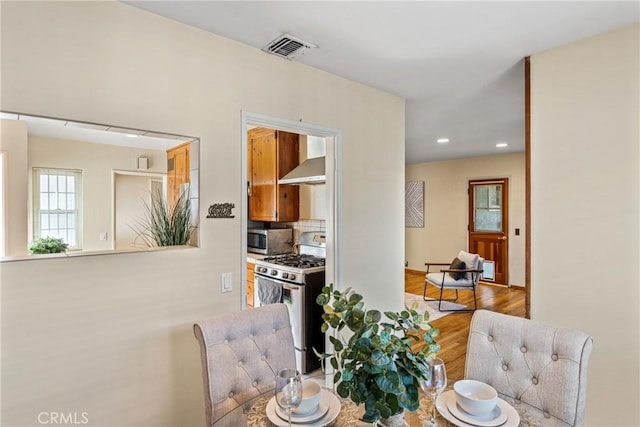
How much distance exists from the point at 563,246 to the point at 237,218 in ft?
6.71

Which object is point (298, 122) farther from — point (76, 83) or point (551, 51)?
point (551, 51)

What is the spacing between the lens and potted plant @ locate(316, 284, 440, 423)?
90cm

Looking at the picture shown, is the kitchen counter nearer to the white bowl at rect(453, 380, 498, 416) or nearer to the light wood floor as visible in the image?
the light wood floor

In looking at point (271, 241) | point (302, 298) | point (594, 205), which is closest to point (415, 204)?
point (271, 241)

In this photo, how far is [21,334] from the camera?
141 cm

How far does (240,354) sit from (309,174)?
2086 millimetres

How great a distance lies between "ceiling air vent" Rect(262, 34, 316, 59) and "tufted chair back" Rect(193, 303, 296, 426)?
1.56 meters

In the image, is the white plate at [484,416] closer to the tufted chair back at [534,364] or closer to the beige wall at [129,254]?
the tufted chair back at [534,364]

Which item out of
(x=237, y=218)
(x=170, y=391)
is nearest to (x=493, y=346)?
(x=237, y=218)

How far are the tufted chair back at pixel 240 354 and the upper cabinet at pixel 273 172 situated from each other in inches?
89.7

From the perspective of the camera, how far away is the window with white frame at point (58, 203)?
246cm

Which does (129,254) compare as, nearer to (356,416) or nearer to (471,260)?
(356,416)

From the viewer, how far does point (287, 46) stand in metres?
2.07

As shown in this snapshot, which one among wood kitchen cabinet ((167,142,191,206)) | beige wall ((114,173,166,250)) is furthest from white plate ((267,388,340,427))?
beige wall ((114,173,166,250))
